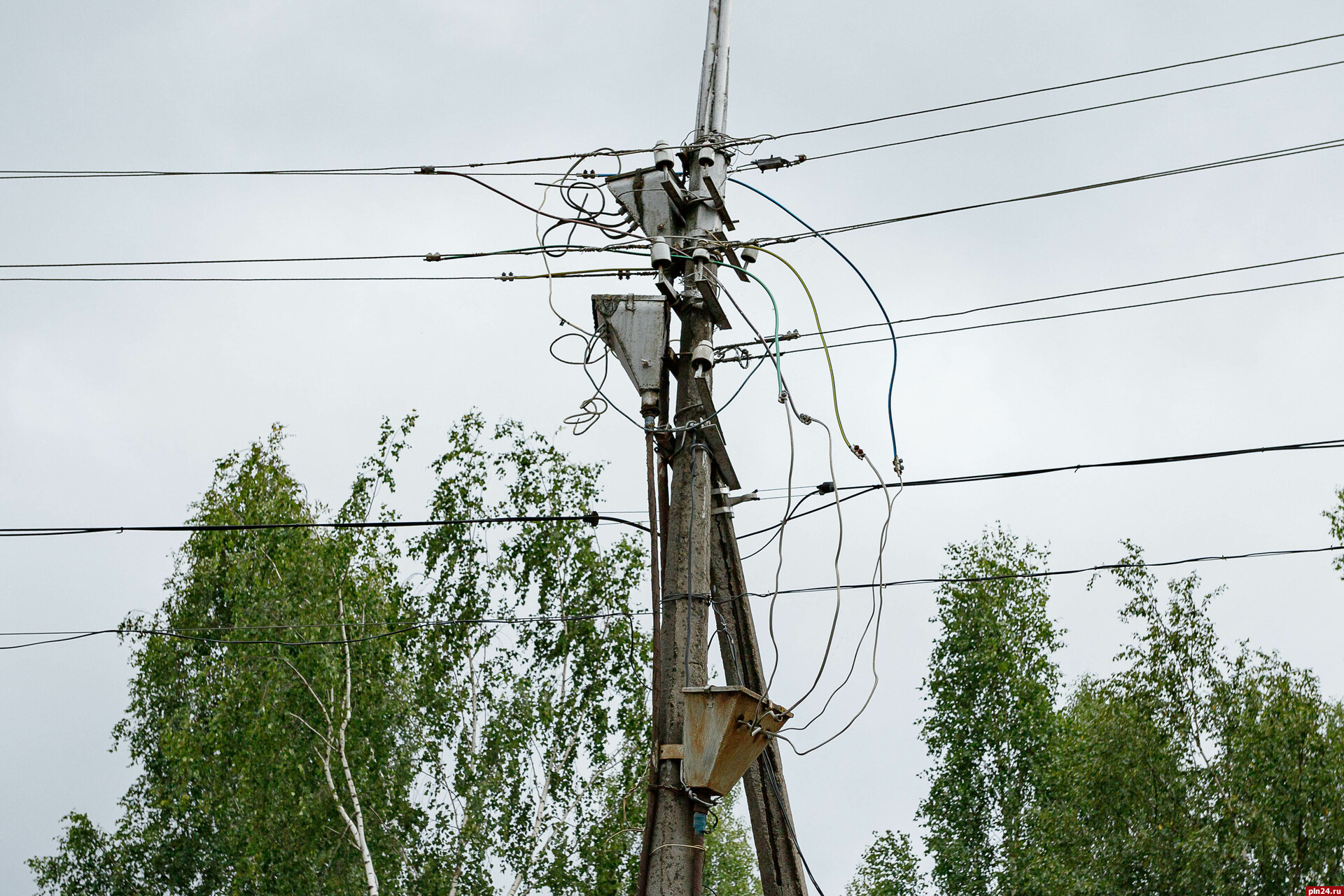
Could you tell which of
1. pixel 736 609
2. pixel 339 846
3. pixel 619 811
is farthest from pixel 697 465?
pixel 339 846

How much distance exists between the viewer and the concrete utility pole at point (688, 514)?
586cm

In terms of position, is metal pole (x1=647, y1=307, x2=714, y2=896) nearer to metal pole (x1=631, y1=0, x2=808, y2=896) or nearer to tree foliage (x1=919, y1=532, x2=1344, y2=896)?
metal pole (x1=631, y1=0, x2=808, y2=896)

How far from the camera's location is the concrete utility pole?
586 cm

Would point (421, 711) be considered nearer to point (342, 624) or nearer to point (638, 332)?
point (342, 624)

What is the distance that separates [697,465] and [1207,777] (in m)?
15.8

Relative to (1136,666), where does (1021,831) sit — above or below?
below

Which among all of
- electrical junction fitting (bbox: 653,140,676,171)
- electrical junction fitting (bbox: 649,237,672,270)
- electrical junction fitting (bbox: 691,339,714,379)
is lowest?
electrical junction fitting (bbox: 691,339,714,379)

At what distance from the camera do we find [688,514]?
21.3 ft

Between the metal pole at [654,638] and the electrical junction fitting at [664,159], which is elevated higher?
the electrical junction fitting at [664,159]

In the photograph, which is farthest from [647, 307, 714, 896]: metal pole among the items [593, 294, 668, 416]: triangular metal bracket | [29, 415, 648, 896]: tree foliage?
[29, 415, 648, 896]: tree foliage

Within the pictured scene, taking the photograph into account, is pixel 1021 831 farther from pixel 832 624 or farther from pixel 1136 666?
pixel 832 624

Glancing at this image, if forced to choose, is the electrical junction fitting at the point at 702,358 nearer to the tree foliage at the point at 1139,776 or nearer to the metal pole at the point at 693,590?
the metal pole at the point at 693,590

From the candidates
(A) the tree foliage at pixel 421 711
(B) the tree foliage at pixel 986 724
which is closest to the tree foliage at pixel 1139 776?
(B) the tree foliage at pixel 986 724

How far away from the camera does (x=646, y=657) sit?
54.9 feet
